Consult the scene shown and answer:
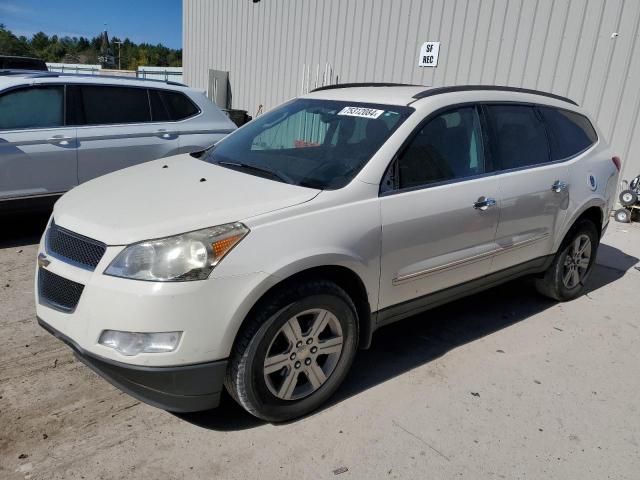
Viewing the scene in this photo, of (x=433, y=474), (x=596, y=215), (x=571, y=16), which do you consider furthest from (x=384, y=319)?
(x=571, y=16)

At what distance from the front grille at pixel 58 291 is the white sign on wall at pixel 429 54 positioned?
7844 mm

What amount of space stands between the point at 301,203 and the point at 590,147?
3071 mm

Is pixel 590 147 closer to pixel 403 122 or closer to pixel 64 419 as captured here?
pixel 403 122

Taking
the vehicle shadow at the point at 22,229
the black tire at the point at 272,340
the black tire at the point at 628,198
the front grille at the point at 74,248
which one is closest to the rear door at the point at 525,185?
the black tire at the point at 272,340

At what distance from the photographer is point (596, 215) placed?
4.79 meters

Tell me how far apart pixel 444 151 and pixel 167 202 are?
5.72ft

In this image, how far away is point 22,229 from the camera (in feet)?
19.8

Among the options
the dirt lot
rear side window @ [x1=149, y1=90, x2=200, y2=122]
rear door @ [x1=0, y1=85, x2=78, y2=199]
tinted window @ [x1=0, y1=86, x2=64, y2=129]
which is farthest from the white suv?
rear side window @ [x1=149, y1=90, x2=200, y2=122]

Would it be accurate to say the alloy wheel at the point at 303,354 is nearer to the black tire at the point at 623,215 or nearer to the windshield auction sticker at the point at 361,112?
the windshield auction sticker at the point at 361,112

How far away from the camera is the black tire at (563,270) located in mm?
4562

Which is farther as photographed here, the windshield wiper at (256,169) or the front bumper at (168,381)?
the windshield wiper at (256,169)

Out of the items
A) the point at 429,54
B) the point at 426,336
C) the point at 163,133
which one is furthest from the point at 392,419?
the point at 429,54

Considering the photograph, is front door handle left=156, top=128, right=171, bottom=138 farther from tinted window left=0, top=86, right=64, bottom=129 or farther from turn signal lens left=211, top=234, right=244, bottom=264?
turn signal lens left=211, top=234, right=244, bottom=264

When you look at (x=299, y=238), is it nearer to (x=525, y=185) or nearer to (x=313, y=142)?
(x=313, y=142)
